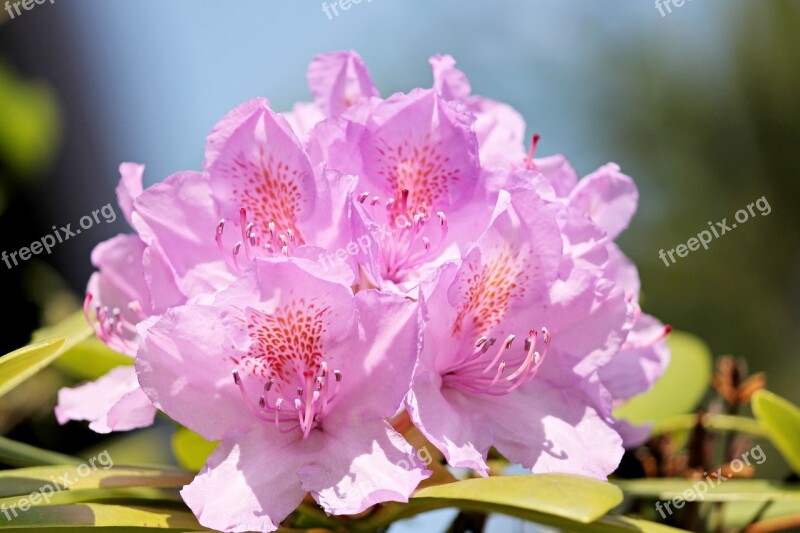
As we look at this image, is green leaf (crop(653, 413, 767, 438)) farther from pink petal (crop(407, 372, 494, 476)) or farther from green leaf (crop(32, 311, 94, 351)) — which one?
green leaf (crop(32, 311, 94, 351))

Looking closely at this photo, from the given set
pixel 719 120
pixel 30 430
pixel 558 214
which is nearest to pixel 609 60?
pixel 719 120

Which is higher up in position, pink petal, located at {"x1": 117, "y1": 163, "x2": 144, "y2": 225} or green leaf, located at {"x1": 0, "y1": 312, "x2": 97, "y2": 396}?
pink petal, located at {"x1": 117, "y1": 163, "x2": 144, "y2": 225}

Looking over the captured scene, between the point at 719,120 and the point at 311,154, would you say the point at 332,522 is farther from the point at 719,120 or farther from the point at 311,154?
the point at 719,120

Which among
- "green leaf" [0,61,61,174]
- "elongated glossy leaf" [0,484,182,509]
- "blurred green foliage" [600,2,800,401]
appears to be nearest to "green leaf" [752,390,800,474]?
"elongated glossy leaf" [0,484,182,509]

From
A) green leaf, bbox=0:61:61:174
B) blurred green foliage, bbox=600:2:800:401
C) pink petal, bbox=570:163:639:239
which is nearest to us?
pink petal, bbox=570:163:639:239

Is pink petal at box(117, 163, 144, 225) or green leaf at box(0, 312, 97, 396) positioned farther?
pink petal at box(117, 163, 144, 225)

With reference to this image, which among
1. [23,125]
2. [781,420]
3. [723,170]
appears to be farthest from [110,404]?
[723,170]

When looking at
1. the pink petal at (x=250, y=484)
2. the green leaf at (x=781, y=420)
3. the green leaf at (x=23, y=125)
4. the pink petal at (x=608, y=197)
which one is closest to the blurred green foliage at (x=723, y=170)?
the green leaf at (x=23, y=125)

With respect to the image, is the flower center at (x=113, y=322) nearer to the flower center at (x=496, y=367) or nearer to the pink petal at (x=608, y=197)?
the flower center at (x=496, y=367)
